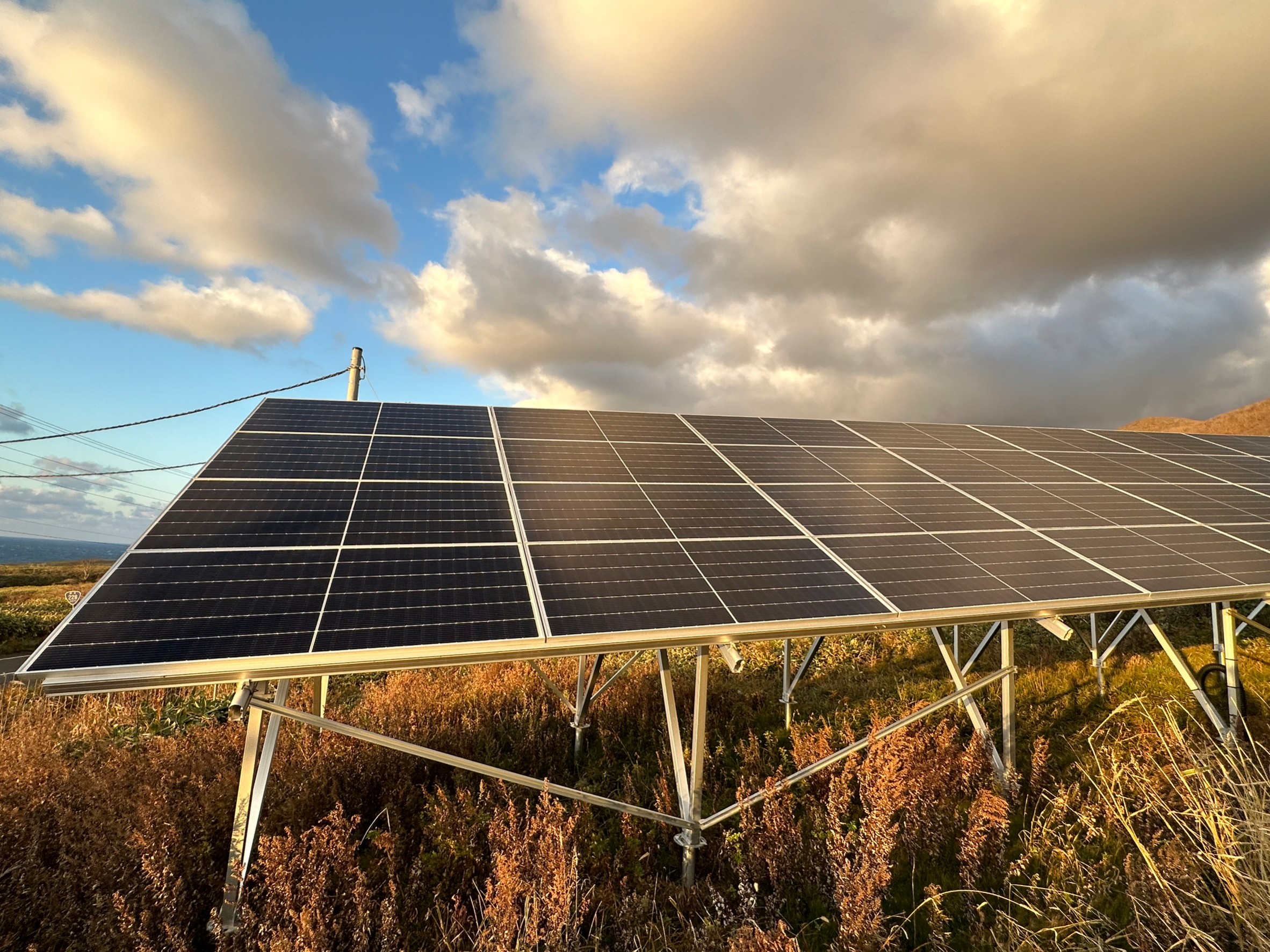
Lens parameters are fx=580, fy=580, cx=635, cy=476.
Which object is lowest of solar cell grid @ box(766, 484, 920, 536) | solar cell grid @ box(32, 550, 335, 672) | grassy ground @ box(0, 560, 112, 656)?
grassy ground @ box(0, 560, 112, 656)

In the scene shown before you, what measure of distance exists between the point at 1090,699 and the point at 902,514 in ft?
24.0

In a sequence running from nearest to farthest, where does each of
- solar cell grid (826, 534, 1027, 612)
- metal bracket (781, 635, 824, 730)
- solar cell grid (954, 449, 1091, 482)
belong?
solar cell grid (826, 534, 1027, 612)
metal bracket (781, 635, 824, 730)
solar cell grid (954, 449, 1091, 482)

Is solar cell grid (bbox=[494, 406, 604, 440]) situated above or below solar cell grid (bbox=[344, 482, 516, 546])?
above

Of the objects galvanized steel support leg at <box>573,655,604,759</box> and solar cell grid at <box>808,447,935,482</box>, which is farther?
solar cell grid at <box>808,447,935,482</box>

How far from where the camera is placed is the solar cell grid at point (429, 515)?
7.20 m

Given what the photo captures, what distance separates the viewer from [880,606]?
6.76 metres

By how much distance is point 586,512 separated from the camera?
834 cm

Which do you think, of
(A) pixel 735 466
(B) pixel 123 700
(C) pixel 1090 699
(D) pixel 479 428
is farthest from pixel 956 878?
(B) pixel 123 700

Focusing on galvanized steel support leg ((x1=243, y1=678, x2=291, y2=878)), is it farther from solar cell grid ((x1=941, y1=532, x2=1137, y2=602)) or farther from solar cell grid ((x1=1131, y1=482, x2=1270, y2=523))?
solar cell grid ((x1=1131, y1=482, x2=1270, y2=523))

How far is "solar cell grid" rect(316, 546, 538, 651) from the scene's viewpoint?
5.42 m

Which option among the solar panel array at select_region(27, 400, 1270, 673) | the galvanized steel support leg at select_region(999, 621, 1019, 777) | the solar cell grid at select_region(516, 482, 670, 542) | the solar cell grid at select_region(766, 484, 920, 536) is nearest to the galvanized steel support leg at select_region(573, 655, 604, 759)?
the solar cell grid at select_region(516, 482, 670, 542)

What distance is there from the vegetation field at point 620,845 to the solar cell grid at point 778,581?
1.86 meters

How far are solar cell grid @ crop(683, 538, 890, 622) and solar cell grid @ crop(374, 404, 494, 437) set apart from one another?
5646 millimetres

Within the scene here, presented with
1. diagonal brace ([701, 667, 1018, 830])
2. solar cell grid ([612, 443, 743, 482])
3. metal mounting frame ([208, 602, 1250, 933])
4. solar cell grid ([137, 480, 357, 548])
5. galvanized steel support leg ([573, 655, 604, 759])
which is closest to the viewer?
metal mounting frame ([208, 602, 1250, 933])
